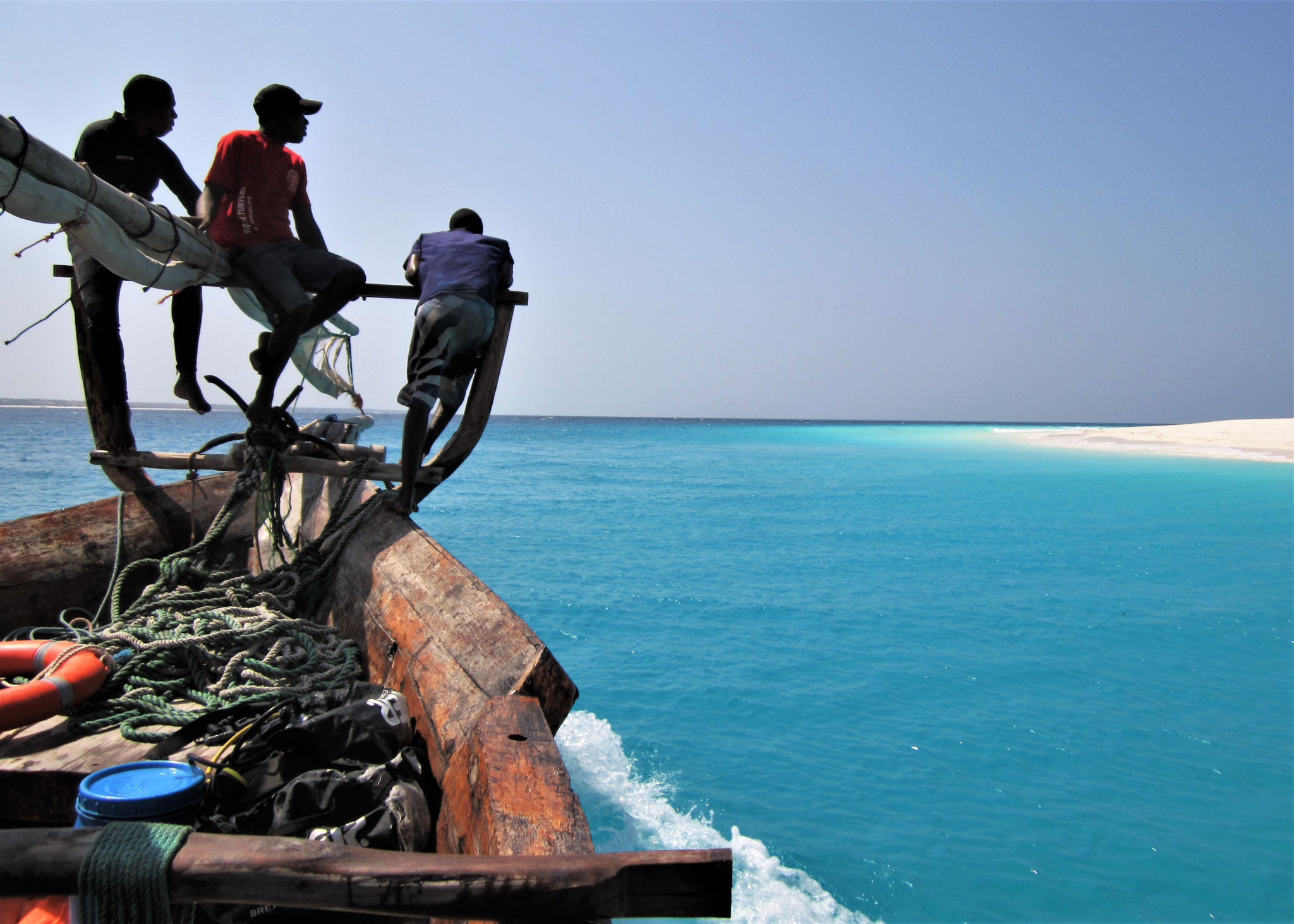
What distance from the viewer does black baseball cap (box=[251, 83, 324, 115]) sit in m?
3.36

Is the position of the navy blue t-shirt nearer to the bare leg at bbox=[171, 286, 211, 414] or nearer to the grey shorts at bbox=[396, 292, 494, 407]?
the grey shorts at bbox=[396, 292, 494, 407]

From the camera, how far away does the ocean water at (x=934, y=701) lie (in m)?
4.09

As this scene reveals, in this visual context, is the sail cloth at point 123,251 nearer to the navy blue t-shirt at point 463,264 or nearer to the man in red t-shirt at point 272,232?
the man in red t-shirt at point 272,232

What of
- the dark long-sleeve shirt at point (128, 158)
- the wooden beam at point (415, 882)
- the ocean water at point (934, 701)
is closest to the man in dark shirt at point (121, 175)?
the dark long-sleeve shirt at point (128, 158)

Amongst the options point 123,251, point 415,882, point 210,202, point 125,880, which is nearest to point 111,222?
point 123,251

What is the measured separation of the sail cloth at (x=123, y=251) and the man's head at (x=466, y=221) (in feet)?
2.88

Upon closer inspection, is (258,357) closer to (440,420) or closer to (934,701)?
(440,420)

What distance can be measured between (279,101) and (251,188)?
40 centimetres

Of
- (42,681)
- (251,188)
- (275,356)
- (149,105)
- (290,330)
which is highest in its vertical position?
(149,105)

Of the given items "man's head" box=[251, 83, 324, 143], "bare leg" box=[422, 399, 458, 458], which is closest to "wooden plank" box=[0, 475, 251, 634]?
"bare leg" box=[422, 399, 458, 458]

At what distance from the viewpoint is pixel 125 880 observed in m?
0.95

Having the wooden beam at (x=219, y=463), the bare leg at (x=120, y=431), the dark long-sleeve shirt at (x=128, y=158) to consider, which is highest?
the dark long-sleeve shirt at (x=128, y=158)

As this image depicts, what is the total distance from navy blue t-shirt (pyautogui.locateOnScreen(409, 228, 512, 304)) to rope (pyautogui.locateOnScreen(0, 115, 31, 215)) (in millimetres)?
1565

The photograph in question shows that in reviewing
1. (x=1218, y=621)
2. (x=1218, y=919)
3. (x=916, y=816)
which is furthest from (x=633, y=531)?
→ (x=1218, y=919)
